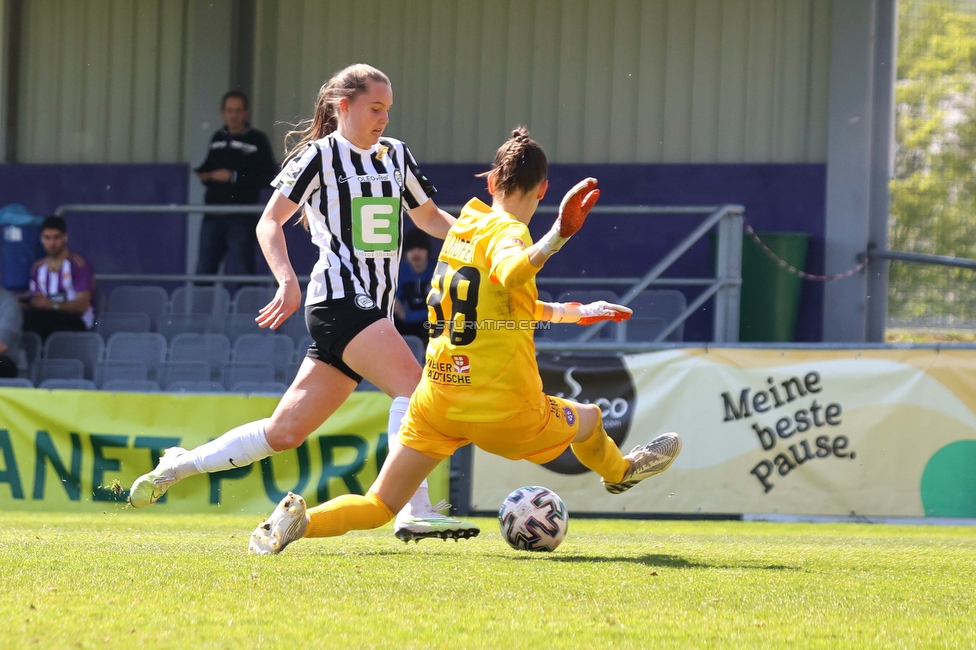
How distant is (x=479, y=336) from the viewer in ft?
14.5

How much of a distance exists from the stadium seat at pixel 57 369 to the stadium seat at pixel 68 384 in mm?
385

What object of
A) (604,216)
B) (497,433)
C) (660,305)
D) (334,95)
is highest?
(604,216)

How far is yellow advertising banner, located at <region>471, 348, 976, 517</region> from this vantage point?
8.84m

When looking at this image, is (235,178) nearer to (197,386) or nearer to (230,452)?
(197,386)

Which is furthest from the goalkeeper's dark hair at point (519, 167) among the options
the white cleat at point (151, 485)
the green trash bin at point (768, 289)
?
the green trash bin at point (768, 289)

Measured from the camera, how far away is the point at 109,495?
946cm

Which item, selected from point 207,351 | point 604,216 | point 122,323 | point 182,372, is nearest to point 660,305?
point 604,216

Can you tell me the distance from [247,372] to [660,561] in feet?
22.8

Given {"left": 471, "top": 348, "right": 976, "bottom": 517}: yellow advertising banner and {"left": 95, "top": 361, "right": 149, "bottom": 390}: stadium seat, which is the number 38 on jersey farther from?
{"left": 95, "top": 361, "right": 149, "bottom": 390}: stadium seat

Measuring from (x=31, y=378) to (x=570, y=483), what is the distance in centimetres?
557

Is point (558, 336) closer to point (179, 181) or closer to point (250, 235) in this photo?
point (250, 235)

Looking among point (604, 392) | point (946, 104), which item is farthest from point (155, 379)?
point (946, 104)

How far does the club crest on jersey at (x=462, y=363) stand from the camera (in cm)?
442

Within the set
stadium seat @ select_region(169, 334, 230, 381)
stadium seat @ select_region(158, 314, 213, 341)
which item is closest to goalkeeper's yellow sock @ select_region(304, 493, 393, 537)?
stadium seat @ select_region(169, 334, 230, 381)
